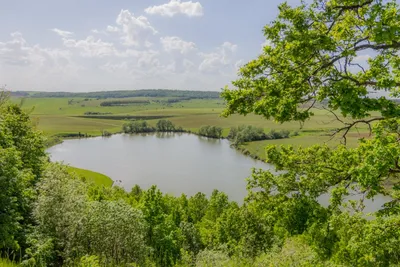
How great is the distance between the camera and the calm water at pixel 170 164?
5031 cm

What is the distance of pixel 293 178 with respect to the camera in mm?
9289

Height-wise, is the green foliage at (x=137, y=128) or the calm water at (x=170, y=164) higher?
the green foliage at (x=137, y=128)

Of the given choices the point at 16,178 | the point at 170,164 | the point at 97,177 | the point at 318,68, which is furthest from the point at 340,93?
the point at 170,164

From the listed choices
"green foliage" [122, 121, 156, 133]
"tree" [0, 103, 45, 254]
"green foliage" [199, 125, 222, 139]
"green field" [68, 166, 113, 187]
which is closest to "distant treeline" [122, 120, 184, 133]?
"green foliage" [122, 121, 156, 133]

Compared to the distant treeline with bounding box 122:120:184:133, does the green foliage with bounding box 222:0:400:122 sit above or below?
above

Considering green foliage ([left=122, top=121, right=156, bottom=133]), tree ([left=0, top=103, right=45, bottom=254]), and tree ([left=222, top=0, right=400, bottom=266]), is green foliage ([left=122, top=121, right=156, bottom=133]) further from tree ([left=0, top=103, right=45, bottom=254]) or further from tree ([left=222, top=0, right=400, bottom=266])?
tree ([left=222, top=0, right=400, bottom=266])

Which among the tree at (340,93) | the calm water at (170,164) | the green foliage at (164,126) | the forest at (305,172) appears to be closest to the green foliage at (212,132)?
the calm water at (170,164)

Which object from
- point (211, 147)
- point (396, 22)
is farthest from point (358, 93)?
point (211, 147)

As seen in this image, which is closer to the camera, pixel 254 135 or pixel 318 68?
pixel 318 68

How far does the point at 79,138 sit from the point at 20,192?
356 ft

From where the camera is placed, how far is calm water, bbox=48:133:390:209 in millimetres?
50312

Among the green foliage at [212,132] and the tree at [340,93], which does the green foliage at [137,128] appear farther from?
the tree at [340,93]

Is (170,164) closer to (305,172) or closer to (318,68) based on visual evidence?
(305,172)

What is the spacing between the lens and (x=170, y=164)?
6669 cm
